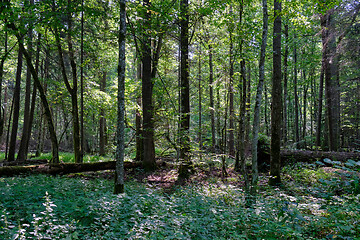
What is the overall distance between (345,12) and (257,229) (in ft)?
51.3

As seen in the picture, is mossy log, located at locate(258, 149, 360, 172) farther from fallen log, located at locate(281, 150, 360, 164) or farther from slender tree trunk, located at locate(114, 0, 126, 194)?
slender tree trunk, located at locate(114, 0, 126, 194)

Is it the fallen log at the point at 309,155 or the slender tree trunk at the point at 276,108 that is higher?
the slender tree trunk at the point at 276,108

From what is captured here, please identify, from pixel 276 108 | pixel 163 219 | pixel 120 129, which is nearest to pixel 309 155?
pixel 276 108

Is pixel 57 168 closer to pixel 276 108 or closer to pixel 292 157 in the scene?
pixel 276 108

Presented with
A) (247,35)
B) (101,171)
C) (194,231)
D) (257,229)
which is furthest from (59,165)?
(247,35)

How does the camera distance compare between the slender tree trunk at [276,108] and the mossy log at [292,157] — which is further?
the mossy log at [292,157]

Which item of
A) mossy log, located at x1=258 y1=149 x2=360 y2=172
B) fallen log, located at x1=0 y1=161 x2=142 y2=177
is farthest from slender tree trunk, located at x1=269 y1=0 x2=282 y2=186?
fallen log, located at x1=0 y1=161 x2=142 y2=177

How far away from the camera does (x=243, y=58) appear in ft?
24.2

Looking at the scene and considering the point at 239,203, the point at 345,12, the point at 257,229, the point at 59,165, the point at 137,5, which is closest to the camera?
the point at 257,229

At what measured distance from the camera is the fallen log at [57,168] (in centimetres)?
859

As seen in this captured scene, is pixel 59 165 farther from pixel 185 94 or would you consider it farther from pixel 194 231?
pixel 194 231

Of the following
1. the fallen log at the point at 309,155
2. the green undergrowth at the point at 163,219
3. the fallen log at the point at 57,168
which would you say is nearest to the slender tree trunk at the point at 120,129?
the green undergrowth at the point at 163,219

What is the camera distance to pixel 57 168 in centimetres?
945

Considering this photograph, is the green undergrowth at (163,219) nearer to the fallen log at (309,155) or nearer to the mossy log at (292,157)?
the mossy log at (292,157)
